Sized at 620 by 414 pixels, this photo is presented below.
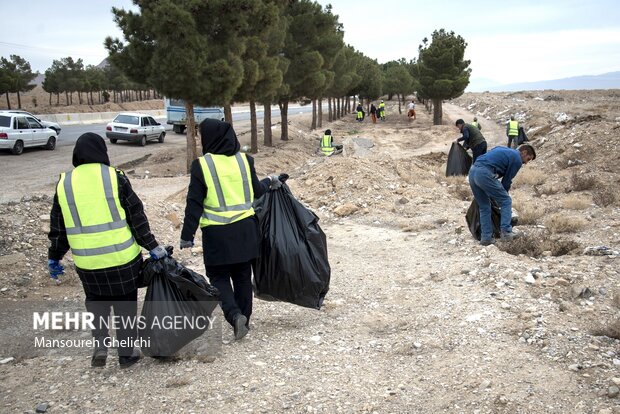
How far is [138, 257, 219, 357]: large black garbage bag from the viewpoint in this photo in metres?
3.80

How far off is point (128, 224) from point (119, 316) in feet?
2.22

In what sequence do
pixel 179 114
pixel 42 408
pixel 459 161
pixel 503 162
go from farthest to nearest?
1. pixel 179 114
2. pixel 459 161
3. pixel 503 162
4. pixel 42 408

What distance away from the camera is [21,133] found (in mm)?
19156

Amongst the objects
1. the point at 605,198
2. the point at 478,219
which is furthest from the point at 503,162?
the point at 605,198

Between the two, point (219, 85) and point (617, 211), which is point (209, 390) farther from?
point (219, 85)

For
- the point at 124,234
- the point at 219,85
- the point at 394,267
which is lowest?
the point at 394,267

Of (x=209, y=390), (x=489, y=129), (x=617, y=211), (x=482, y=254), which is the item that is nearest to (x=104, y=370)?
(x=209, y=390)

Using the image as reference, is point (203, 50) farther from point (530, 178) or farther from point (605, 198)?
point (605, 198)

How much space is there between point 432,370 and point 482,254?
116 inches

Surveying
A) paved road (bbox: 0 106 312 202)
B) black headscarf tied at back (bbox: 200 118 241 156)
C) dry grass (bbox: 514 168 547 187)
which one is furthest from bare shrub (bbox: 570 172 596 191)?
paved road (bbox: 0 106 312 202)

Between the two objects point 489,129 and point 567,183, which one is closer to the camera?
point 567,183

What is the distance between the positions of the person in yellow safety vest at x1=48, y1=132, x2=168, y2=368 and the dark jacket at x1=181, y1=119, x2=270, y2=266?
352 millimetres

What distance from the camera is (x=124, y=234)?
3.75 meters

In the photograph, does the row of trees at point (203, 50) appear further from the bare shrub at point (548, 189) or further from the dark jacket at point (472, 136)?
the bare shrub at point (548, 189)
